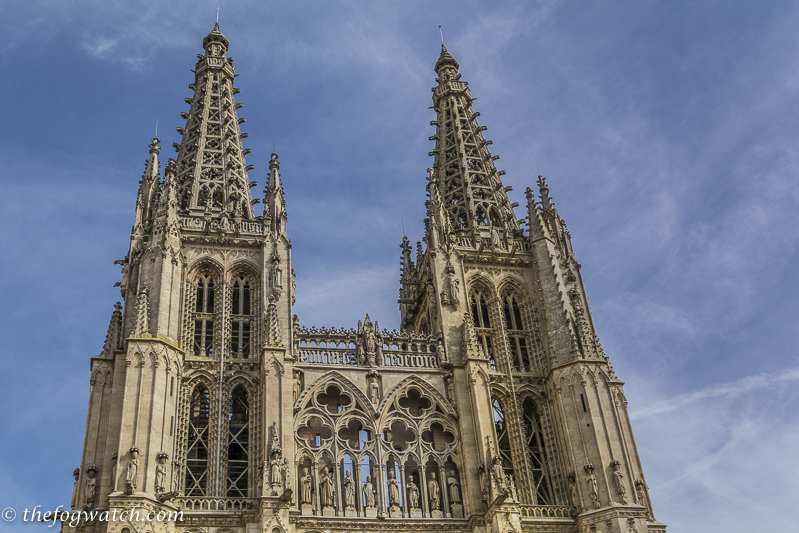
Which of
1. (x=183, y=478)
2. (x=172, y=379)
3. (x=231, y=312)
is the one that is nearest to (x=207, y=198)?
(x=231, y=312)

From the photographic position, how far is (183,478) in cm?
3206

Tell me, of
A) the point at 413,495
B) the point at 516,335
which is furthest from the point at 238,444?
the point at 516,335

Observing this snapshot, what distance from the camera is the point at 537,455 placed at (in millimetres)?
36688

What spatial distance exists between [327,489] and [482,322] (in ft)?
35.9

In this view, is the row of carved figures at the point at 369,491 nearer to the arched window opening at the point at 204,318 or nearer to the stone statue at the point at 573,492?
the stone statue at the point at 573,492

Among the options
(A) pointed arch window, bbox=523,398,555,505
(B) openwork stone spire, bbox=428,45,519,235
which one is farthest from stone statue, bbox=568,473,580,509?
(B) openwork stone spire, bbox=428,45,519,235

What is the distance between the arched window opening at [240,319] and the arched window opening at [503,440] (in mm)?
10219

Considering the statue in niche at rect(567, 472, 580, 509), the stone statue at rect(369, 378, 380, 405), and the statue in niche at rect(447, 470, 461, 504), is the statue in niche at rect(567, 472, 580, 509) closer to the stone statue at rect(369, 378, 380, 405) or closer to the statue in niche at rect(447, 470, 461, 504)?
the statue in niche at rect(447, 470, 461, 504)

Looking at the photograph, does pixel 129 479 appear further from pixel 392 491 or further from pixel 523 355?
pixel 523 355

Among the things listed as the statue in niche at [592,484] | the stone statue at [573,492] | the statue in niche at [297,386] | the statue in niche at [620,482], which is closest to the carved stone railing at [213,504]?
the statue in niche at [297,386]

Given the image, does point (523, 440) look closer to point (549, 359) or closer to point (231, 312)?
point (549, 359)

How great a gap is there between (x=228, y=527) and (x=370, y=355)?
9100 millimetres

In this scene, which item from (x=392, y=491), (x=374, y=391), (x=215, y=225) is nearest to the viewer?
(x=392, y=491)

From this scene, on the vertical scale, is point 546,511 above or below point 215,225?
below
